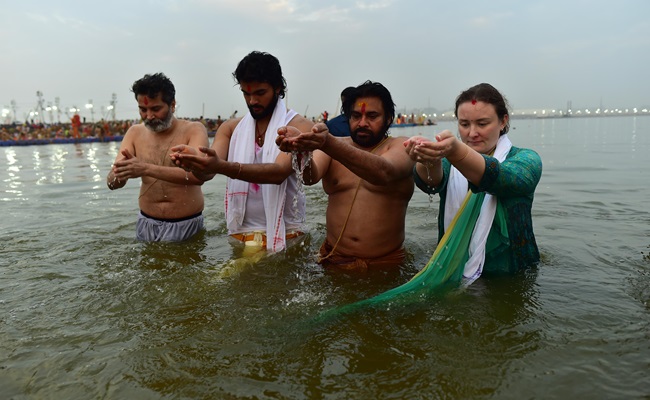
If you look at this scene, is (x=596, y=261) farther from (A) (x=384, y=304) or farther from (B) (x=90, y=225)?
(B) (x=90, y=225)

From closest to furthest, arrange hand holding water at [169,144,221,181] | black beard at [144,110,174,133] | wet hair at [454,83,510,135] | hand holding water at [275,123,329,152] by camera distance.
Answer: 1. hand holding water at [275,123,329,152]
2. wet hair at [454,83,510,135]
3. hand holding water at [169,144,221,181]
4. black beard at [144,110,174,133]

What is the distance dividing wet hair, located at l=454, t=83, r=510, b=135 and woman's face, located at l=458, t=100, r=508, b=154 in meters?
0.03

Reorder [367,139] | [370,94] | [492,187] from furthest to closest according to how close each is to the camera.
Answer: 1. [367,139]
2. [370,94]
3. [492,187]

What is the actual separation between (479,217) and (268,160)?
1.83m

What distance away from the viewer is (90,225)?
6.02 m

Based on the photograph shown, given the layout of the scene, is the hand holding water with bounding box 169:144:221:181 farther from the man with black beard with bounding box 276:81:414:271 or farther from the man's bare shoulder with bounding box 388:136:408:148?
the man's bare shoulder with bounding box 388:136:408:148

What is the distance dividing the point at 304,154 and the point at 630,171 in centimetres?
1056

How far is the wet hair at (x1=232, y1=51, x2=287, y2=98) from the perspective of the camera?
12.4 ft

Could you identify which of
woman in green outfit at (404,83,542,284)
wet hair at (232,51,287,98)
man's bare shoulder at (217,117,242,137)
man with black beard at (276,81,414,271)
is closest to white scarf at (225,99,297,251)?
man's bare shoulder at (217,117,242,137)

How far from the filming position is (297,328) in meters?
2.79

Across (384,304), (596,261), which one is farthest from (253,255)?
(596,261)

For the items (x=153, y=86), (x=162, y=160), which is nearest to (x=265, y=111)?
(x=153, y=86)

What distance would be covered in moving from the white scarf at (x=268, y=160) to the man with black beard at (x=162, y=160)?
398 mm

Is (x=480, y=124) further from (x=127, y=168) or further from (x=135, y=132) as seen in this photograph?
(x=135, y=132)
